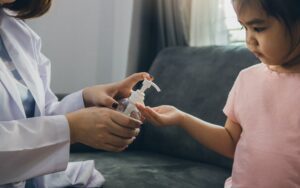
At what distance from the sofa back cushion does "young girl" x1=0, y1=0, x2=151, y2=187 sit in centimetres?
49

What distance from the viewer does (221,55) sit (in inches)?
63.7

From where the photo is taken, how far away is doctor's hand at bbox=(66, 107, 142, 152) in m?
0.84

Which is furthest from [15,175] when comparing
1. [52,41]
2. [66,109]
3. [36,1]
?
[52,41]

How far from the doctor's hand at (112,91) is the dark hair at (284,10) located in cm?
31

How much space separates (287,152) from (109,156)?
2.63ft

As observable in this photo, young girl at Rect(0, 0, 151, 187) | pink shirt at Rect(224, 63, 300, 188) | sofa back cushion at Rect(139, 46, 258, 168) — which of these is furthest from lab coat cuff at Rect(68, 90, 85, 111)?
sofa back cushion at Rect(139, 46, 258, 168)

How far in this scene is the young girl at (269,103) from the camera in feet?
2.97

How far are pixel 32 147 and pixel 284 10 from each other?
583mm

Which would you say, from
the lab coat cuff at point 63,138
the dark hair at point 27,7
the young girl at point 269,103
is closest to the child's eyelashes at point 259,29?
the young girl at point 269,103

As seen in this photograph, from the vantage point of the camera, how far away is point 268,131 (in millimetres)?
953

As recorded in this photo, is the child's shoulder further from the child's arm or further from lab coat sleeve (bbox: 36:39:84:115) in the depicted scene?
lab coat sleeve (bbox: 36:39:84:115)

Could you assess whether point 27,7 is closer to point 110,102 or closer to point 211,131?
point 110,102

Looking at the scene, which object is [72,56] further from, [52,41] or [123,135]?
[123,135]

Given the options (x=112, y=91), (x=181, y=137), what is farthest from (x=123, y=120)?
(x=181, y=137)
